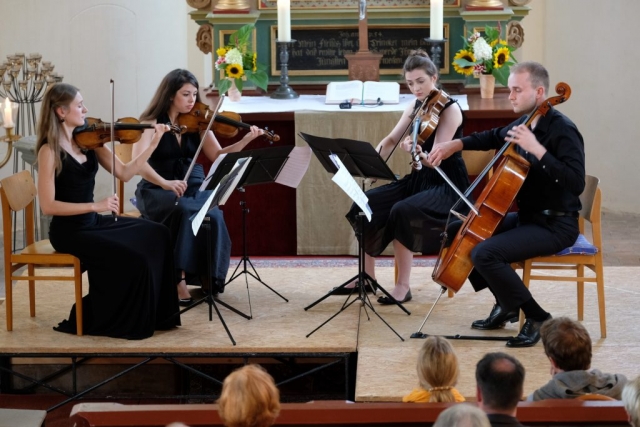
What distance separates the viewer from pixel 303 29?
780cm

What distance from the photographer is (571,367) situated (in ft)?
11.0

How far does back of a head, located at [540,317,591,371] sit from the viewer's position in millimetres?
3320

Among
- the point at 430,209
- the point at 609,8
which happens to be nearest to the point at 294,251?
Result: the point at 430,209

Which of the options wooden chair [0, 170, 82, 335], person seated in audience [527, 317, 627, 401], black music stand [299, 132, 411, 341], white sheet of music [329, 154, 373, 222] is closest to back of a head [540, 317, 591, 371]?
person seated in audience [527, 317, 627, 401]

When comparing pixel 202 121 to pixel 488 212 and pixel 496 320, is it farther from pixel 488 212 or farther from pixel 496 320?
pixel 496 320

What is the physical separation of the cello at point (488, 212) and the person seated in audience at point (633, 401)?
191 centimetres

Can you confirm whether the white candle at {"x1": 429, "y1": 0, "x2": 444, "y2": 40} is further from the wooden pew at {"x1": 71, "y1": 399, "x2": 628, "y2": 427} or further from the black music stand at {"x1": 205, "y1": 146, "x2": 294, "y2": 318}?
the wooden pew at {"x1": 71, "y1": 399, "x2": 628, "y2": 427}

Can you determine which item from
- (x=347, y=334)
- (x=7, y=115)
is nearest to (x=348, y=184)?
(x=347, y=334)

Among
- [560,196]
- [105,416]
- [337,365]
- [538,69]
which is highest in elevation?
[538,69]

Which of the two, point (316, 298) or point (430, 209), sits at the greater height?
point (430, 209)

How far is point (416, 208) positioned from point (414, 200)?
59 mm

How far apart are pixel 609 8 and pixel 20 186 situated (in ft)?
17.8

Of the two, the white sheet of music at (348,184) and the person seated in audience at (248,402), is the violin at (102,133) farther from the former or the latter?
the person seated in audience at (248,402)

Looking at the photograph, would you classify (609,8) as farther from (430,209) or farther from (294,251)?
(430,209)
